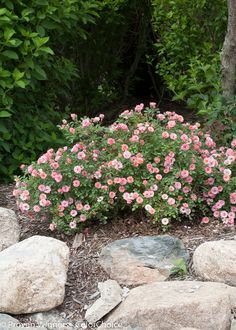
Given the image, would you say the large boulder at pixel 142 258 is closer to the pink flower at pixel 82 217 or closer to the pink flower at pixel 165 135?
the pink flower at pixel 82 217

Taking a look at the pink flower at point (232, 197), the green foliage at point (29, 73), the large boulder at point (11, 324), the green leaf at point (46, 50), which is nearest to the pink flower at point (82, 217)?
the large boulder at point (11, 324)

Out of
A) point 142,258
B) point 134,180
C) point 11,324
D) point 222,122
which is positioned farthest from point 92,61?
point 11,324

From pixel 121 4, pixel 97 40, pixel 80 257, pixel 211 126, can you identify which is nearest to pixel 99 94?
pixel 97 40

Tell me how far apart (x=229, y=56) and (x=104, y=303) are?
261 centimetres

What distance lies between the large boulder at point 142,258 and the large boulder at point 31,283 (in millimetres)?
313

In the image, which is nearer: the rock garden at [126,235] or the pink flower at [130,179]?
the rock garden at [126,235]

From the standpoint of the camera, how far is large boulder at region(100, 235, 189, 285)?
332cm

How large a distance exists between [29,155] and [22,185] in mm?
1017

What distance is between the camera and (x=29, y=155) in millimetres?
5000

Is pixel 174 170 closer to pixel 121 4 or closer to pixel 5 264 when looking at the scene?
pixel 5 264

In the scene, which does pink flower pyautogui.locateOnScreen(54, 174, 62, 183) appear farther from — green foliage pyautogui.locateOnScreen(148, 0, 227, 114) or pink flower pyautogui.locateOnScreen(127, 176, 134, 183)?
green foliage pyautogui.locateOnScreen(148, 0, 227, 114)

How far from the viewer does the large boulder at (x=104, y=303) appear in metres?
3.10

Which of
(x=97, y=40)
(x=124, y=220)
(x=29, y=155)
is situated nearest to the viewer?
(x=124, y=220)

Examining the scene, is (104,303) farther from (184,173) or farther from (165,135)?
(165,135)
